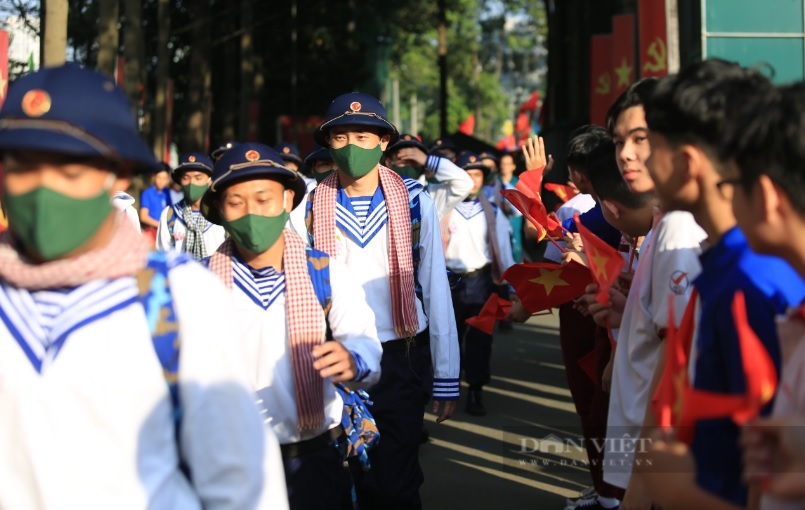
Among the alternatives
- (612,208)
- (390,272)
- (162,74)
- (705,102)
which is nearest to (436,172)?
(390,272)

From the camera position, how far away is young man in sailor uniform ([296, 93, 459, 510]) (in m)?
5.70

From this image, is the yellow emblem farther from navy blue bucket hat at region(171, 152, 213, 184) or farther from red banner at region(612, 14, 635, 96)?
navy blue bucket hat at region(171, 152, 213, 184)

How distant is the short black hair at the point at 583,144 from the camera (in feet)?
19.9

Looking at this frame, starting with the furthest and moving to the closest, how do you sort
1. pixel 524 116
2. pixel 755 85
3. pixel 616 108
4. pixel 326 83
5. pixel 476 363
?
pixel 524 116 < pixel 326 83 < pixel 476 363 < pixel 616 108 < pixel 755 85

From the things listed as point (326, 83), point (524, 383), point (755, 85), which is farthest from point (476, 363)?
point (326, 83)

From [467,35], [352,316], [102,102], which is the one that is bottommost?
[352,316]

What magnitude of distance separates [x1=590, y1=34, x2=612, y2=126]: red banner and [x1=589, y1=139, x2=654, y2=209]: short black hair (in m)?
12.7

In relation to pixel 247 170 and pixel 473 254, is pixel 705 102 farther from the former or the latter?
pixel 473 254

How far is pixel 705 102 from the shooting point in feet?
9.81

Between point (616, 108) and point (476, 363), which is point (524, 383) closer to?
point (476, 363)

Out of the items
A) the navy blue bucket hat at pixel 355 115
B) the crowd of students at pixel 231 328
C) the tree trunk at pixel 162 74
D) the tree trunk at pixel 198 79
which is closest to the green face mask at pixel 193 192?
the navy blue bucket hat at pixel 355 115

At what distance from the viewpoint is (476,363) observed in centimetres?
1059

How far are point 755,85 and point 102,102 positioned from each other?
159cm

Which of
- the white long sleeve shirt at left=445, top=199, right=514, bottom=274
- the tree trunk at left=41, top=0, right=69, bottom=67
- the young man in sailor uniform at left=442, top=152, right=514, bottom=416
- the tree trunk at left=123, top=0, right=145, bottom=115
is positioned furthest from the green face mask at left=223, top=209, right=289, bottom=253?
the tree trunk at left=123, top=0, right=145, bottom=115
